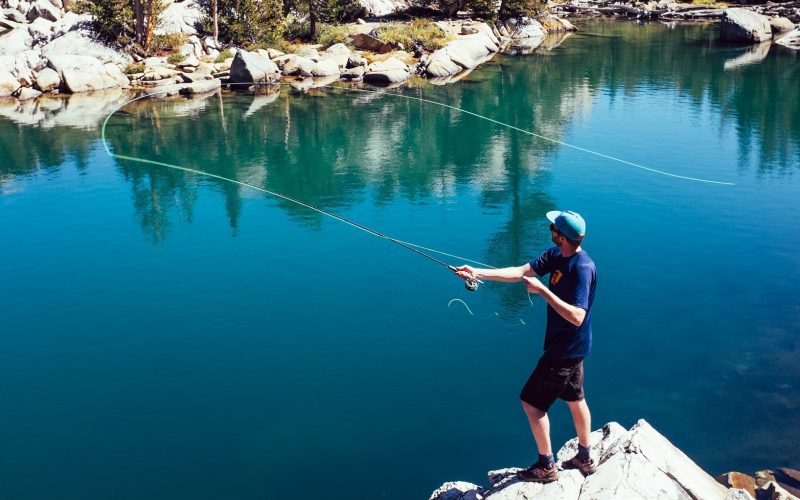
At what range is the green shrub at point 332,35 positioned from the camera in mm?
38281

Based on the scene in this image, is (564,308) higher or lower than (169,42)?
lower

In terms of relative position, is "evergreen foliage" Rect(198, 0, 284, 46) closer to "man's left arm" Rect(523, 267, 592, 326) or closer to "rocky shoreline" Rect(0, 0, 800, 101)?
"rocky shoreline" Rect(0, 0, 800, 101)

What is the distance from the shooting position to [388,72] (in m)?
32.8

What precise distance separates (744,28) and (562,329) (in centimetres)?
4091

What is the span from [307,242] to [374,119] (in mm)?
11529

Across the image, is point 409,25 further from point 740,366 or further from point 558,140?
point 740,366

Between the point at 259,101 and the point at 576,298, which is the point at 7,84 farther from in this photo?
the point at 576,298

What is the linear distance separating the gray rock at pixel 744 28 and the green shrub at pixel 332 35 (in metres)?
20.9

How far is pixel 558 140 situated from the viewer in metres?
22.5

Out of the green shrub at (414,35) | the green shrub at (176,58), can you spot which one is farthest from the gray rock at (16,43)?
the green shrub at (414,35)

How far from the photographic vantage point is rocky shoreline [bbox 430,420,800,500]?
6289mm

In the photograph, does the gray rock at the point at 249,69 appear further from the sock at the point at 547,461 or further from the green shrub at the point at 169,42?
the sock at the point at 547,461

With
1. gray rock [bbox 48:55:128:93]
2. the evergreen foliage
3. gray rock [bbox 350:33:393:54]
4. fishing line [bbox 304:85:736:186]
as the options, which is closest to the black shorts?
fishing line [bbox 304:85:736:186]

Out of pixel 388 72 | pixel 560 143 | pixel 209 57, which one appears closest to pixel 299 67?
pixel 388 72
